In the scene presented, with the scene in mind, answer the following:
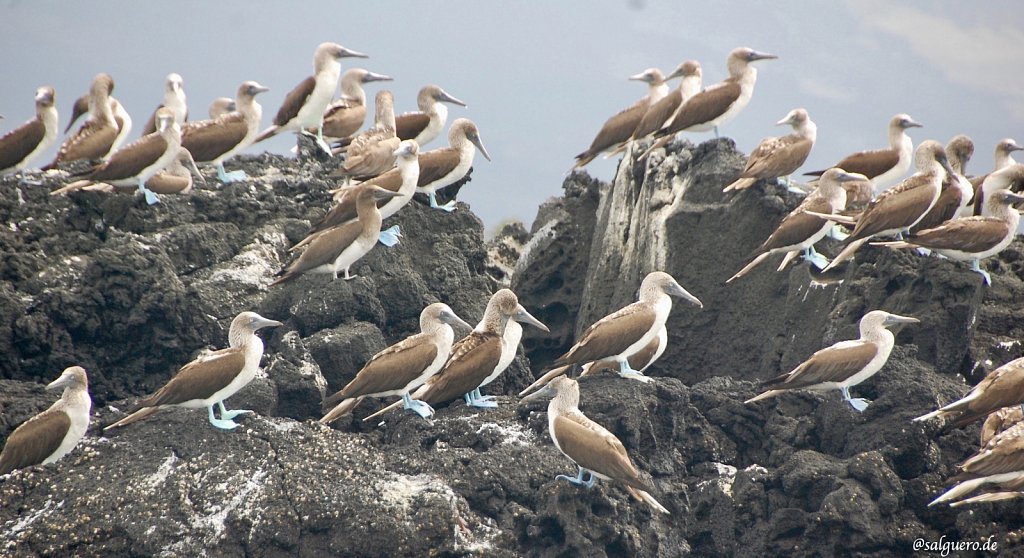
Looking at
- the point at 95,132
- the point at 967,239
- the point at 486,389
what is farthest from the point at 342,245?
the point at 967,239

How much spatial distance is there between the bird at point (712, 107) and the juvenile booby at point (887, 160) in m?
1.40

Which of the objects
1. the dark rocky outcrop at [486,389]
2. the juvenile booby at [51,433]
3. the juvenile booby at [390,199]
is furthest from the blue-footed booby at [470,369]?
the juvenile booby at [51,433]

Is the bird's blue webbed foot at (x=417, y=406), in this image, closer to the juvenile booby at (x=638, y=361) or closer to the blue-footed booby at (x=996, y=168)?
the juvenile booby at (x=638, y=361)

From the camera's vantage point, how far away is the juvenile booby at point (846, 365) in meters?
14.3

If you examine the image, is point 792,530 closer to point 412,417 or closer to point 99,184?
point 412,417

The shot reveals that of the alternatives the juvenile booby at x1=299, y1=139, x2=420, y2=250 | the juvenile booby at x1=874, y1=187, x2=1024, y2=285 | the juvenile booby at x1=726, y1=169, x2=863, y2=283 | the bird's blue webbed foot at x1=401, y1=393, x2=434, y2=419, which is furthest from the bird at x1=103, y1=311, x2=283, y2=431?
the juvenile booby at x1=874, y1=187, x2=1024, y2=285

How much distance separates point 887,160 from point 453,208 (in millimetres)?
5729

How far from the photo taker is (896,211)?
52.4ft

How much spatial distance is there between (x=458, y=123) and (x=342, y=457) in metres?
6.59

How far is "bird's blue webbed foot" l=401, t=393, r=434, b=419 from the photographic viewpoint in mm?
14242

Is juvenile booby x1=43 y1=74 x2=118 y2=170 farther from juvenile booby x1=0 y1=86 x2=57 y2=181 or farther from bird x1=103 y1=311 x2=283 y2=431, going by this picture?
bird x1=103 y1=311 x2=283 y2=431

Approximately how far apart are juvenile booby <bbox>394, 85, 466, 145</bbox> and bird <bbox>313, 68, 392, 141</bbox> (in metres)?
0.57

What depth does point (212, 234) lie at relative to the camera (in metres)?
16.6

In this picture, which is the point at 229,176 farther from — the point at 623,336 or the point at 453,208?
the point at 623,336
